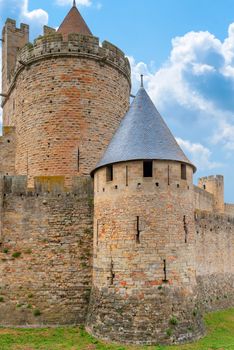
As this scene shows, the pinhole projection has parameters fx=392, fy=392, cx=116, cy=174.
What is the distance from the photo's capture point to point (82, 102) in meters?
16.0

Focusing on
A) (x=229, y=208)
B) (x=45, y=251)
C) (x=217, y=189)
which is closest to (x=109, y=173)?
(x=45, y=251)

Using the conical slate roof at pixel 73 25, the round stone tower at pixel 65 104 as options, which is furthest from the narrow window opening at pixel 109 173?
the conical slate roof at pixel 73 25

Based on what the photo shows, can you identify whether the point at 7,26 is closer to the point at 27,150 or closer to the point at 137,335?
the point at 27,150

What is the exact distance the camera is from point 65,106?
1581cm

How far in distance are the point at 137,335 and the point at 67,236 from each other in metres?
4.14

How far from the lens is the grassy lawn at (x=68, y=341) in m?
10.9

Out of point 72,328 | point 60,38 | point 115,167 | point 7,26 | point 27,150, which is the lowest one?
point 72,328

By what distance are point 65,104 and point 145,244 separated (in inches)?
281

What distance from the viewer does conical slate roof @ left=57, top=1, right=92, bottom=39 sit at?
57.5 ft

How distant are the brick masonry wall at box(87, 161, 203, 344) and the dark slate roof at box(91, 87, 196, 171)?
11.4 inches

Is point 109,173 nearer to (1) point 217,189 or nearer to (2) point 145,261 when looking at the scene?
(2) point 145,261

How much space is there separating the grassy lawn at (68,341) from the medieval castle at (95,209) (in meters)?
0.34

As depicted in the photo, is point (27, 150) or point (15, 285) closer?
point (15, 285)

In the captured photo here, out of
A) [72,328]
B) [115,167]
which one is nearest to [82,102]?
[115,167]
